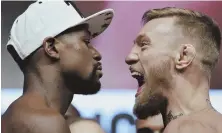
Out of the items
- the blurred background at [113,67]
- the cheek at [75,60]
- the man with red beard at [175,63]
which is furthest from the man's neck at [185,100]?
the blurred background at [113,67]

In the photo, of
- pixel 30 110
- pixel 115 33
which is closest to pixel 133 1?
pixel 115 33

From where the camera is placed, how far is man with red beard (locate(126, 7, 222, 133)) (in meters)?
1.27

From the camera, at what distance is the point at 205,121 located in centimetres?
115

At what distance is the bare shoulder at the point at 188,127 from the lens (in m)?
1.12

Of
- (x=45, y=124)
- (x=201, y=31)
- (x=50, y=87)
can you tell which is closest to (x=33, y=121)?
(x=45, y=124)

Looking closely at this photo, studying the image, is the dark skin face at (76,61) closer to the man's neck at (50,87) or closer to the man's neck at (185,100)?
the man's neck at (50,87)

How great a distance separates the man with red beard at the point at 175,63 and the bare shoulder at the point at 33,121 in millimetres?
263

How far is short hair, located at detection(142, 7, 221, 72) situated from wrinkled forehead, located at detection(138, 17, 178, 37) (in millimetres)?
13

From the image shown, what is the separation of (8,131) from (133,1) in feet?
2.84

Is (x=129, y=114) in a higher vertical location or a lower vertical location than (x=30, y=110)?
lower

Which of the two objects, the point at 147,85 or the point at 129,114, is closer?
the point at 147,85

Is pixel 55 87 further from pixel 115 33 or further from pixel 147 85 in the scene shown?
pixel 115 33

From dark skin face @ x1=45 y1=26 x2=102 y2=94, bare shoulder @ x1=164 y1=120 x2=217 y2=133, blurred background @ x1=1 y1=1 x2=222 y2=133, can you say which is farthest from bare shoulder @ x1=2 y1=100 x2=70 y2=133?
blurred background @ x1=1 y1=1 x2=222 y2=133

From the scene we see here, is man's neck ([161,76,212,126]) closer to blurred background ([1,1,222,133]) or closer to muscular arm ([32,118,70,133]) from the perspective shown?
muscular arm ([32,118,70,133])
